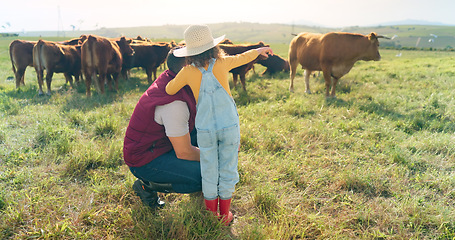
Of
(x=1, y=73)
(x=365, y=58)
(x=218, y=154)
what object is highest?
(x=365, y=58)

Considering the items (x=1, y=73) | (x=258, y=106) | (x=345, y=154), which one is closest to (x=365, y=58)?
(x=258, y=106)

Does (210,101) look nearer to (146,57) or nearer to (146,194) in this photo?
(146,194)

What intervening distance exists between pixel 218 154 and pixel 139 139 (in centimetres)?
75

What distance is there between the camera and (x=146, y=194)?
98.3 inches

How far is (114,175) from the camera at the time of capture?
3184mm

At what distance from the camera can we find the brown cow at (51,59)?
757 cm

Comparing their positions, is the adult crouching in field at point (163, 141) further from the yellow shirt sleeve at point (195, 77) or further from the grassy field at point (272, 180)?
the grassy field at point (272, 180)

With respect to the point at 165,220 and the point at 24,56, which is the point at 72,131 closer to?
the point at 165,220

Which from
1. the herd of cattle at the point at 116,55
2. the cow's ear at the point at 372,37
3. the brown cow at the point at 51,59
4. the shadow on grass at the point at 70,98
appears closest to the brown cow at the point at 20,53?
the herd of cattle at the point at 116,55

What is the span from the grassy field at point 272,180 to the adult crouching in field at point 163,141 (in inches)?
11.6

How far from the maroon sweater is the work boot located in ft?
0.92

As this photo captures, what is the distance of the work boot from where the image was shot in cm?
250

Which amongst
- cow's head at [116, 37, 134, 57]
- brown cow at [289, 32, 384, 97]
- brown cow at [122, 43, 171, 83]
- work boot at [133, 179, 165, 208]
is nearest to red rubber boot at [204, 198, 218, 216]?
work boot at [133, 179, 165, 208]

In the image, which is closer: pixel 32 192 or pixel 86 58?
pixel 32 192
